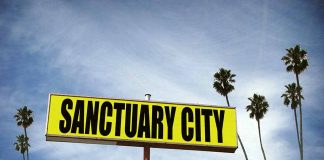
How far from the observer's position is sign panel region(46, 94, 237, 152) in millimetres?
8234

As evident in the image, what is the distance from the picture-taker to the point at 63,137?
8.10 m

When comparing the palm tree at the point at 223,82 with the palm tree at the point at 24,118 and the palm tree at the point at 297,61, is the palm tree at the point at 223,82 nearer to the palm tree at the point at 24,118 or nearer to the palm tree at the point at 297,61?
the palm tree at the point at 297,61

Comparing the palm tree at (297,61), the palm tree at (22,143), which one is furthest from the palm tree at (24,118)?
the palm tree at (297,61)

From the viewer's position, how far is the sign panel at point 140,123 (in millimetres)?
8234

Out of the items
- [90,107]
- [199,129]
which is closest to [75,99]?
[90,107]

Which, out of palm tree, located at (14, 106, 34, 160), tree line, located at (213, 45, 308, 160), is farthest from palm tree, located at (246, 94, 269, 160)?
palm tree, located at (14, 106, 34, 160)

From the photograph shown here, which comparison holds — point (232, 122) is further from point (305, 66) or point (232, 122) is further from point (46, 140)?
point (305, 66)

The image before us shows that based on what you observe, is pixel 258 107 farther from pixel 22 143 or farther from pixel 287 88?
pixel 22 143

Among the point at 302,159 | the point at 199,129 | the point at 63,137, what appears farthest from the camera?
the point at 302,159

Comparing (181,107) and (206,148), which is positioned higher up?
(181,107)

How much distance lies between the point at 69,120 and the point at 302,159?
40.6m

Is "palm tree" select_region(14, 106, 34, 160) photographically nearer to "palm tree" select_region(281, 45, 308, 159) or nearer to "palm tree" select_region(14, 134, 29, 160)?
"palm tree" select_region(14, 134, 29, 160)

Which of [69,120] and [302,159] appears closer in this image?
[69,120]

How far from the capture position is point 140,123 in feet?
27.8
